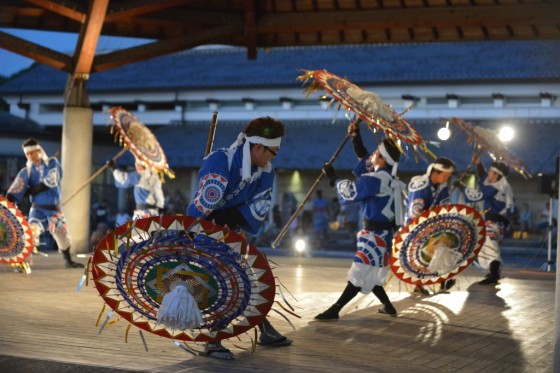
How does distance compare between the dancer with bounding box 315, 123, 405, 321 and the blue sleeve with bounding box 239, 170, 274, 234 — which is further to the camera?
the dancer with bounding box 315, 123, 405, 321

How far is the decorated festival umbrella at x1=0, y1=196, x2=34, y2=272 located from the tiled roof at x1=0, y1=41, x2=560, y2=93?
16353mm

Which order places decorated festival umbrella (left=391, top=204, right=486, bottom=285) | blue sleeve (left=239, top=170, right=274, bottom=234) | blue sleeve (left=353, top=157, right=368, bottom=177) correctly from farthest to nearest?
decorated festival umbrella (left=391, top=204, right=486, bottom=285) → blue sleeve (left=353, top=157, right=368, bottom=177) → blue sleeve (left=239, top=170, right=274, bottom=234)

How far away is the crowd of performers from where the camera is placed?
5785mm

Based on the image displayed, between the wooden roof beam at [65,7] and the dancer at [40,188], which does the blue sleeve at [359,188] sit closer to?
the dancer at [40,188]

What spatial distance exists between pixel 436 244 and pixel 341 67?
21993mm

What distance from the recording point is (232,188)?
5.82 m

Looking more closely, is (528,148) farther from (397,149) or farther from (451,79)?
(397,149)

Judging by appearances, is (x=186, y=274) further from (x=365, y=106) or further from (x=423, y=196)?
(x=423, y=196)

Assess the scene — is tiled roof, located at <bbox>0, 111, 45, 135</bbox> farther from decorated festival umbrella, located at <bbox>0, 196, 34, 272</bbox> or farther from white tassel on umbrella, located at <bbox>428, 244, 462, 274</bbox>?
white tassel on umbrella, located at <bbox>428, 244, 462, 274</bbox>

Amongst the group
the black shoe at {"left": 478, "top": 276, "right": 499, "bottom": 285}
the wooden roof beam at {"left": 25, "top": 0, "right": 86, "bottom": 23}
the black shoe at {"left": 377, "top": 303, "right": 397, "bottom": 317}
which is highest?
the wooden roof beam at {"left": 25, "top": 0, "right": 86, "bottom": 23}

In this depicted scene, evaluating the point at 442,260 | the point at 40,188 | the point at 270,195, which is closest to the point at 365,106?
the point at 270,195

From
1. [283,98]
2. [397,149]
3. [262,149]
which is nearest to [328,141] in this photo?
[283,98]

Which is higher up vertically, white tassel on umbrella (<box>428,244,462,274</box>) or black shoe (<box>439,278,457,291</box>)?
white tassel on umbrella (<box>428,244,462,274</box>)

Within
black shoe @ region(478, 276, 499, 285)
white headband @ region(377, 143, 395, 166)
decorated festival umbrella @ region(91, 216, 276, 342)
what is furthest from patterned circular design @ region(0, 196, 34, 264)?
black shoe @ region(478, 276, 499, 285)
